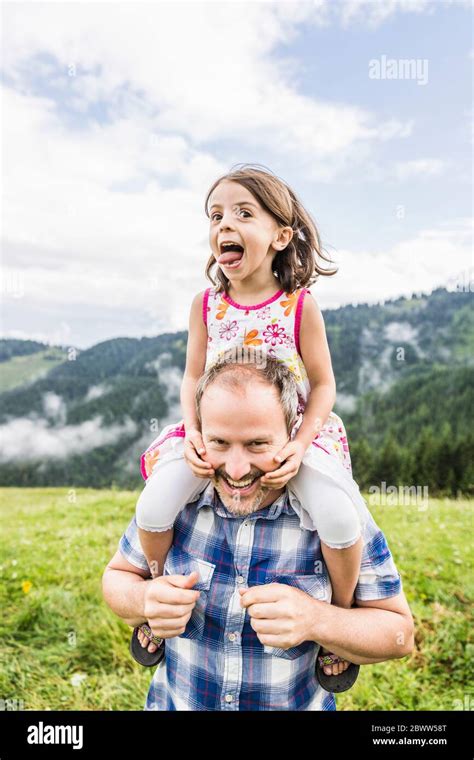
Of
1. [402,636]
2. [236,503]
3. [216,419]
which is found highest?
[216,419]

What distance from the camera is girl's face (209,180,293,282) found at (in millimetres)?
2225

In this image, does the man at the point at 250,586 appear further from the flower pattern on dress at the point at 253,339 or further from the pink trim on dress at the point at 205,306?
the pink trim on dress at the point at 205,306

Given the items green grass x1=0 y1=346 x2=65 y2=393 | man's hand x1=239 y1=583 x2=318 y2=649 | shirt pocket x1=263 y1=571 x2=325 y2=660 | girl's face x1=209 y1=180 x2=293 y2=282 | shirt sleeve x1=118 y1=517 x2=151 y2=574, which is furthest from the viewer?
green grass x1=0 y1=346 x2=65 y2=393

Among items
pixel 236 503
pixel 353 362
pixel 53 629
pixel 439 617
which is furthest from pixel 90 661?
pixel 353 362

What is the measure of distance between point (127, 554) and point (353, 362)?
33680 millimetres

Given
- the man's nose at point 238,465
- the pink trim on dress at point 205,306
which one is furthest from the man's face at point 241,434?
the pink trim on dress at point 205,306

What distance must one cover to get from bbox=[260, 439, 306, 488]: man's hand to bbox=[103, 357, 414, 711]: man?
3 cm

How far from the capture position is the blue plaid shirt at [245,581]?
1.77 metres

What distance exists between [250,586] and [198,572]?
0.15 metres

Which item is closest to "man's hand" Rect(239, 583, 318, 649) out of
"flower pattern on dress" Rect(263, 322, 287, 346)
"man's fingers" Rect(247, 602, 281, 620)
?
"man's fingers" Rect(247, 602, 281, 620)

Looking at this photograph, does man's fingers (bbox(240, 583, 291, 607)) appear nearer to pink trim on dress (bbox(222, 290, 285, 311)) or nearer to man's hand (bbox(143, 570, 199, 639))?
man's hand (bbox(143, 570, 199, 639))
